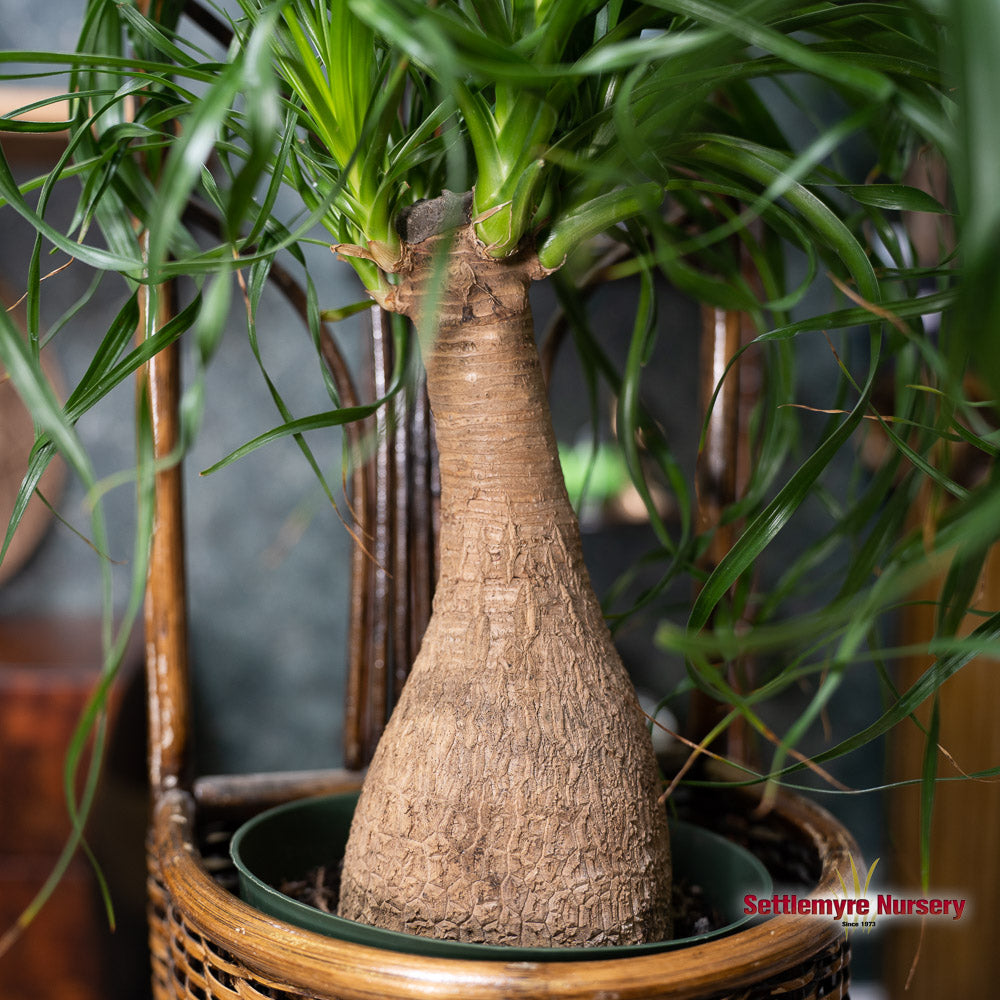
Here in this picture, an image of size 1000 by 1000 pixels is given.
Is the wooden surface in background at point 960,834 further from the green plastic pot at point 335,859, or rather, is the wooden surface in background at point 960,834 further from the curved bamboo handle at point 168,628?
the curved bamboo handle at point 168,628

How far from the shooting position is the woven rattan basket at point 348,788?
0.34 m

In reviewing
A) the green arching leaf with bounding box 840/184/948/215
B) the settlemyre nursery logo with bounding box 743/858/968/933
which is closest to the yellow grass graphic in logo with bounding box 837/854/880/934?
the settlemyre nursery logo with bounding box 743/858/968/933

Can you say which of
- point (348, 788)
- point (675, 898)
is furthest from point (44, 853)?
point (675, 898)

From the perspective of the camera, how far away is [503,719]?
1.42 ft

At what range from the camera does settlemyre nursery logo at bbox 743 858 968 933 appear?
395mm

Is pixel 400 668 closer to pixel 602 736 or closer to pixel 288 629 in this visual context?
pixel 602 736

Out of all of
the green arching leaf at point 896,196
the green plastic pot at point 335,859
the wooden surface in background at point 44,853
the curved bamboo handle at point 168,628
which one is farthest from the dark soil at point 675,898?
the wooden surface in background at point 44,853

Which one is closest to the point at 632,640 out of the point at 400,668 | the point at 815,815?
the point at 400,668

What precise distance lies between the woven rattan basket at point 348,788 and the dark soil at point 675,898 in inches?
2.4

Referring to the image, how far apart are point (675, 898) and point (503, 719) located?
200 mm

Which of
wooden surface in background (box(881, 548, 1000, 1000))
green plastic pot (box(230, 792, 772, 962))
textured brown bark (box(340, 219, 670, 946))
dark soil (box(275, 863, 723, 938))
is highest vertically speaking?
textured brown bark (box(340, 219, 670, 946))

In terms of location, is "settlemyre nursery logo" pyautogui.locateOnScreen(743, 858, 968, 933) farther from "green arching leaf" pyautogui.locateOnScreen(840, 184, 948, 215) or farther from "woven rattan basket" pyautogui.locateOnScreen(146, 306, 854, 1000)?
"green arching leaf" pyautogui.locateOnScreen(840, 184, 948, 215)

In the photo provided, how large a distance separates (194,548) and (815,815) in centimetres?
105

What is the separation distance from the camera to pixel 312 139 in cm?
51
